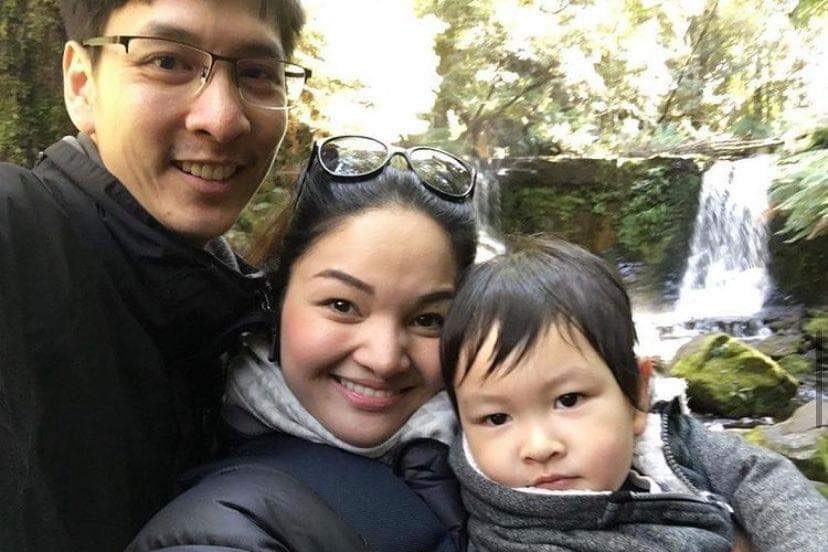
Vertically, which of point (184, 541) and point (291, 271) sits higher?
point (291, 271)

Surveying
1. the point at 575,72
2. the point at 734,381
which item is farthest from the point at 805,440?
the point at 575,72

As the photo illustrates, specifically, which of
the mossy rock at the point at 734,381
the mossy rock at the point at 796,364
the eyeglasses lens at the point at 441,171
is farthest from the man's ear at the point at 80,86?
the mossy rock at the point at 796,364

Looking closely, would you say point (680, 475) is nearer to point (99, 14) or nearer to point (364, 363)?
point (364, 363)

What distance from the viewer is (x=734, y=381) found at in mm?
6418

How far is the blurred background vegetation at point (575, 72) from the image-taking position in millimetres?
9328

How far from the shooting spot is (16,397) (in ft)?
3.22

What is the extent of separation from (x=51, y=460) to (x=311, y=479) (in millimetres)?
397

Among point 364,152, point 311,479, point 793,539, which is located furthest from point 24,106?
point 793,539

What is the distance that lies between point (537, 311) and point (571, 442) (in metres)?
0.24

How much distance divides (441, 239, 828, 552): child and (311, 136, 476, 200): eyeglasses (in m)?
0.23

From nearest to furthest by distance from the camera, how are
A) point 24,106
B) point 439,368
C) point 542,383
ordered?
point 542,383 → point 439,368 → point 24,106

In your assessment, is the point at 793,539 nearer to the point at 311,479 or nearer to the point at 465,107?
the point at 311,479

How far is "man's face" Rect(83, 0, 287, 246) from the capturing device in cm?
136

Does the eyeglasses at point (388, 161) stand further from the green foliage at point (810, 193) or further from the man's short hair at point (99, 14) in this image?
the green foliage at point (810, 193)
